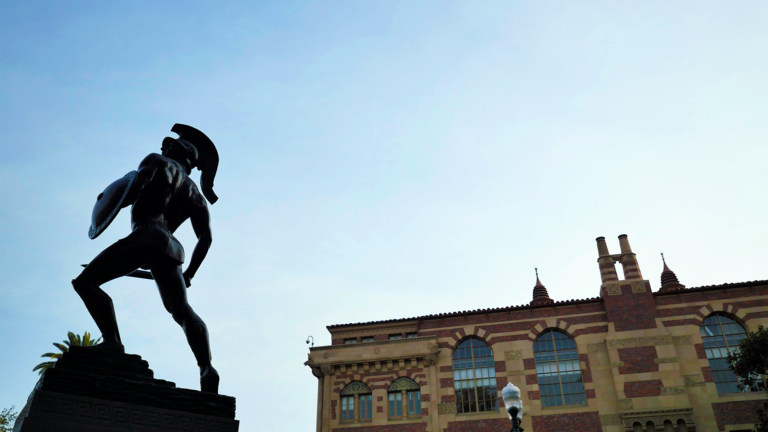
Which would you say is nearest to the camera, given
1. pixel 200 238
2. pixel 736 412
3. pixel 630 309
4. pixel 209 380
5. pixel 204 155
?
pixel 209 380

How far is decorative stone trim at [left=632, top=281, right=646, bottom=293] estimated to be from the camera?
2938cm

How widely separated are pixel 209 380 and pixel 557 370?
→ 26149 millimetres

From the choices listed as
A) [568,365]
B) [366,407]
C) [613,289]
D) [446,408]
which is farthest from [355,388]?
[613,289]

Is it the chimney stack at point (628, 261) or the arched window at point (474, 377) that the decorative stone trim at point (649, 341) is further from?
the arched window at point (474, 377)

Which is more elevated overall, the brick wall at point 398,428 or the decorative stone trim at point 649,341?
the decorative stone trim at point 649,341

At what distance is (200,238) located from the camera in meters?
6.76

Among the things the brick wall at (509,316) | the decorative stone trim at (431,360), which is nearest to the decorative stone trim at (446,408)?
the decorative stone trim at (431,360)

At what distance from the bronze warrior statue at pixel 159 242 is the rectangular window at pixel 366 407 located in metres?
25.0

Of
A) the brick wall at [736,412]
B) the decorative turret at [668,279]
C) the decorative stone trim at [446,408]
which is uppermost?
the decorative turret at [668,279]

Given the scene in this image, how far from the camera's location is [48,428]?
4566 millimetres

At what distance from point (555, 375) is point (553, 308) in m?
3.72

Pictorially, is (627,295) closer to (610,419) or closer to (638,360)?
(638,360)

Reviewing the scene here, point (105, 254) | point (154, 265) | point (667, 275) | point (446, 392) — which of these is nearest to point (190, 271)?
point (154, 265)

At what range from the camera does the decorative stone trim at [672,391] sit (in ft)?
86.7
